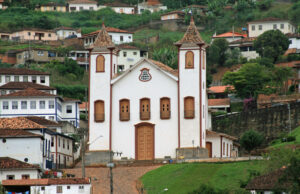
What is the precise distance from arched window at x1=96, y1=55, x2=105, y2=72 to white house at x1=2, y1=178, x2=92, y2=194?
22767mm

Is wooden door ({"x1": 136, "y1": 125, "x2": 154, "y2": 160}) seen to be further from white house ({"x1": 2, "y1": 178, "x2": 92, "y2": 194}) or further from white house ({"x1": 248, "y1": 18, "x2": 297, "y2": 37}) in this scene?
white house ({"x1": 248, "y1": 18, "x2": 297, "y2": 37})

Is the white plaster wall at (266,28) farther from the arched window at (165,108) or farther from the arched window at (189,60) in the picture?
the arched window at (165,108)

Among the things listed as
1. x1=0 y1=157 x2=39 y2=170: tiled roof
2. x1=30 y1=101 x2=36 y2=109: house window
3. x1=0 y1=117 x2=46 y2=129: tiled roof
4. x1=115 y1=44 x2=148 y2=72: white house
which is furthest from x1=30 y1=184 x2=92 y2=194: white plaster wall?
x1=115 y1=44 x2=148 y2=72: white house

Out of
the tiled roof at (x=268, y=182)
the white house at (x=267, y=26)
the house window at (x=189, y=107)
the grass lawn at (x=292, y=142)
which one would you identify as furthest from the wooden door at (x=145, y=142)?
the white house at (x=267, y=26)

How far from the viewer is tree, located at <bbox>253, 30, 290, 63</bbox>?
156375 mm

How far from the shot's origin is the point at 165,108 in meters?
101

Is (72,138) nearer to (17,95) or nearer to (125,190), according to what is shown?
(17,95)

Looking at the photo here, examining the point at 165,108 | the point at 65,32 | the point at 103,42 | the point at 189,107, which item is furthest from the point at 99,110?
the point at 65,32

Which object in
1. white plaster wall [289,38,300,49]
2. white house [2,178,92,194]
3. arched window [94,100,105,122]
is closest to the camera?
white house [2,178,92,194]

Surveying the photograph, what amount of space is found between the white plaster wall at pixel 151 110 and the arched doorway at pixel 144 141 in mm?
354

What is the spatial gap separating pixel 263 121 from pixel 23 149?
120ft

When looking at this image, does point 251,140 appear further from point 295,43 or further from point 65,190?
point 295,43

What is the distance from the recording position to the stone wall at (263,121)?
116m

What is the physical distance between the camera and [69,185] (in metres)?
79.9
